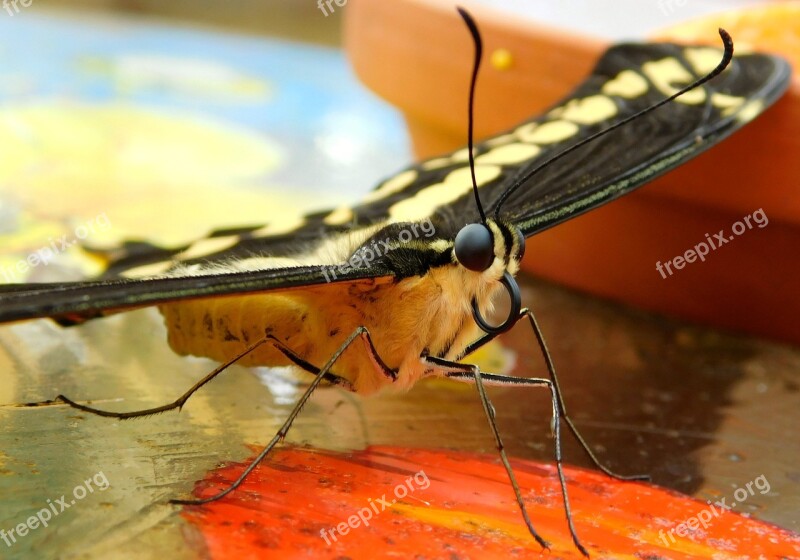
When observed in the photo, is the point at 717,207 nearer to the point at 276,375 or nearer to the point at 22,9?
the point at 276,375

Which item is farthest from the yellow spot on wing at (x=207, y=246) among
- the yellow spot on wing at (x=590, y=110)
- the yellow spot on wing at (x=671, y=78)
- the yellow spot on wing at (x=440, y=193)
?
the yellow spot on wing at (x=671, y=78)

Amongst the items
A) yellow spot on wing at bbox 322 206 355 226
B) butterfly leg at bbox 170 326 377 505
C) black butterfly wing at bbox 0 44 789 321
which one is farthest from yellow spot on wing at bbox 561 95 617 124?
butterfly leg at bbox 170 326 377 505

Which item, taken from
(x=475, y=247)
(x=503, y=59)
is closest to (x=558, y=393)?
(x=475, y=247)

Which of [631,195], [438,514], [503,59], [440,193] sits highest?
[503,59]

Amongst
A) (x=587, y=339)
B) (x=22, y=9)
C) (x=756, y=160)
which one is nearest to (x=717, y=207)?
(x=756, y=160)

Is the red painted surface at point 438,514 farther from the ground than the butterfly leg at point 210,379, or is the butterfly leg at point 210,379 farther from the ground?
the butterfly leg at point 210,379

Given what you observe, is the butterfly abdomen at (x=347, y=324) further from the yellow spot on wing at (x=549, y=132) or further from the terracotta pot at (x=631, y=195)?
the terracotta pot at (x=631, y=195)

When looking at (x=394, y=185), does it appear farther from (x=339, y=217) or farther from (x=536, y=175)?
(x=536, y=175)
